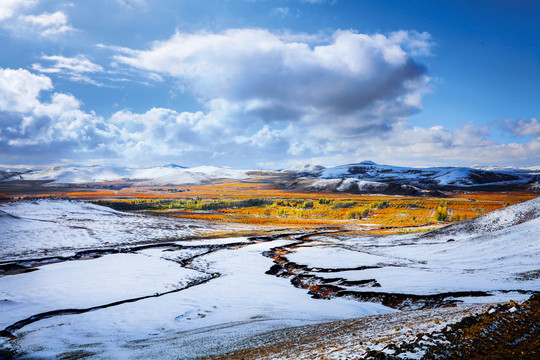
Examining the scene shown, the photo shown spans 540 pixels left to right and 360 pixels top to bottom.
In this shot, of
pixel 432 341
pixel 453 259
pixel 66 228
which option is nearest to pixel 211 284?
pixel 432 341

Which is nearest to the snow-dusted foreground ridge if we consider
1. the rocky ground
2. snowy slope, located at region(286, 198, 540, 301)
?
snowy slope, located at region(286, 198, 540, 301)

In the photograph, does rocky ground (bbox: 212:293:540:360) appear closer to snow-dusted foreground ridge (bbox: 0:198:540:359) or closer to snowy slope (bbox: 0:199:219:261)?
snow-dusted foreground ridge (bbox: 0:198:540:359)

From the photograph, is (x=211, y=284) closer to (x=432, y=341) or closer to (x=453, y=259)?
(x=432, y=341)

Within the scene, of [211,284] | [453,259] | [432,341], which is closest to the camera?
[432,341]

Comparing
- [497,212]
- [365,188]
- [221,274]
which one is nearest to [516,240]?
[497,212]

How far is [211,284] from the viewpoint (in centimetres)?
2130

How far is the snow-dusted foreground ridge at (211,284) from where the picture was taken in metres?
12.1

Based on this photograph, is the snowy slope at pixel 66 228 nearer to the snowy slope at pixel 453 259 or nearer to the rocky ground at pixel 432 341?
the snowy slope at pixel 453 259

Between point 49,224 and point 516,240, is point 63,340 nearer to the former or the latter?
point 516,240

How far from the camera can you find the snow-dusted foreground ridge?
12.1 meters

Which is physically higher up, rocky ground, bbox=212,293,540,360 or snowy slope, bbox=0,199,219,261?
rocky ground, bbox=212,293,540,360

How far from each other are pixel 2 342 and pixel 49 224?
121 feet

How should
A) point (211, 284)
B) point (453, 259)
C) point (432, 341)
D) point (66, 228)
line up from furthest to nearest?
point (66, 228)
point (453, 259)
point (211, 284)
point (432, 341)

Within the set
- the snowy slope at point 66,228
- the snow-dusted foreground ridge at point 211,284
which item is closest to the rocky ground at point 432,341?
the snow-dusted foreground ridge at point 211,284
